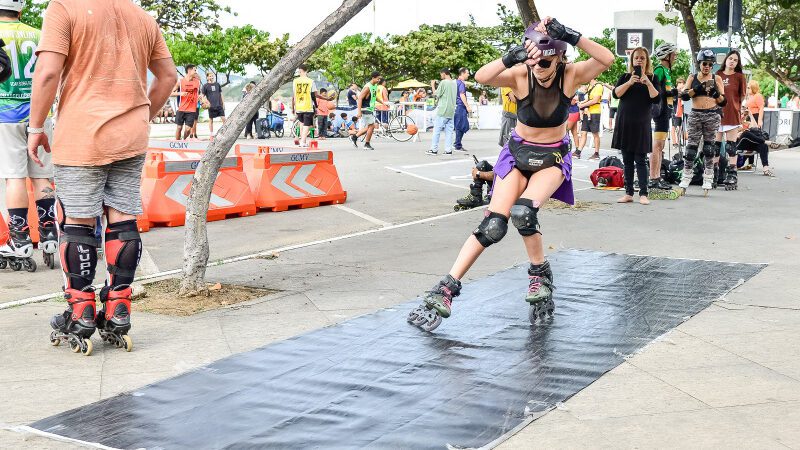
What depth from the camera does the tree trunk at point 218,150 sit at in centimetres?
670

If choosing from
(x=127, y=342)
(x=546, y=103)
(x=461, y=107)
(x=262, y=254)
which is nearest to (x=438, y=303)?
(x=546, y=103)

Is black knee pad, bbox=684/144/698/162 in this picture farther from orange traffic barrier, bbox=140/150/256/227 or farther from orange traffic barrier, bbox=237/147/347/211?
orange traffic barrier, bbox=140/150/256/227

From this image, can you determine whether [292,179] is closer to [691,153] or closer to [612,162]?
[612,162]

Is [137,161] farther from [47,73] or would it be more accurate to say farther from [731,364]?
[731,364]

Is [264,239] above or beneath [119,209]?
beneath

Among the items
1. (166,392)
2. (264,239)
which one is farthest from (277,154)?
(166,392)

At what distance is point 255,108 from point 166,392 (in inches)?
116

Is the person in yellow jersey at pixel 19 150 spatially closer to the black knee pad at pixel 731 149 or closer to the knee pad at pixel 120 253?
the knee pad at pixel 120 253

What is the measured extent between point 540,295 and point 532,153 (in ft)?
2.96

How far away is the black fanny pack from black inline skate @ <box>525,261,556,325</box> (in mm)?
665

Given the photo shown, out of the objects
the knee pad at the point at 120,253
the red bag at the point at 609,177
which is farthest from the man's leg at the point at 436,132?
the knee pad at the point at 120,253

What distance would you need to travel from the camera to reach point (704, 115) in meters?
13.3

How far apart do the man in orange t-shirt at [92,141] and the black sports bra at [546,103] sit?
237 centimetres

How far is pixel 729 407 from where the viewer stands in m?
4.25
